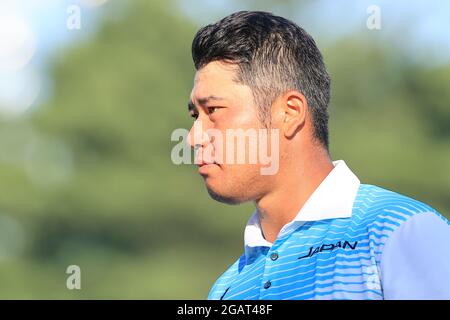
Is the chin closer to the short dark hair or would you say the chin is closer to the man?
the man

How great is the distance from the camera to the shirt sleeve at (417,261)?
2.28m

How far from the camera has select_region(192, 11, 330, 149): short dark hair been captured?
114 inches

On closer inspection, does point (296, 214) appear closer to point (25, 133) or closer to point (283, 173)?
point (283, 173)

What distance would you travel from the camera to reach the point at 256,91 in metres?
2.89

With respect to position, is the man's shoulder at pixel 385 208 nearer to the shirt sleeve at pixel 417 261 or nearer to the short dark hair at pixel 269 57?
the shirt sleeve at pixel 417 261

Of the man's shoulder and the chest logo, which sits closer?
the man's shoulder

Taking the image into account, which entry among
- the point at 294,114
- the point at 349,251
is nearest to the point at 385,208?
the point at 349,251

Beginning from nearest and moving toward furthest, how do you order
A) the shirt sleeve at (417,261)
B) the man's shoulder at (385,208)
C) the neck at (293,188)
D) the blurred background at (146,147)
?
the shirt sleeve at (417,261) → the man's shoulder at (385,208) → the neck at (293,188) → the blurred background at (146,147)

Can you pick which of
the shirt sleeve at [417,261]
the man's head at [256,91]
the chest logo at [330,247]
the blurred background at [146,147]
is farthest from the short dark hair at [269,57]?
the blurred background at [146,147]

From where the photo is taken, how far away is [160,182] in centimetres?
1262

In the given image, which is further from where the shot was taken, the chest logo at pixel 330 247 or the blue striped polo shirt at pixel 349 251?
the chest logo at pixel 330 247

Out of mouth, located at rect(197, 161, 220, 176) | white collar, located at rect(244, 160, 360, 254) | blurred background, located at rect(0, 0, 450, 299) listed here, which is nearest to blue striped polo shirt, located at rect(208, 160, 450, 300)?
white collar, located at rect(244, 160, 360, 254)

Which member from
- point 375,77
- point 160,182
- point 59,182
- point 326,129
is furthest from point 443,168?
point 326,129

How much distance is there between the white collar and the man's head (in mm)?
138
